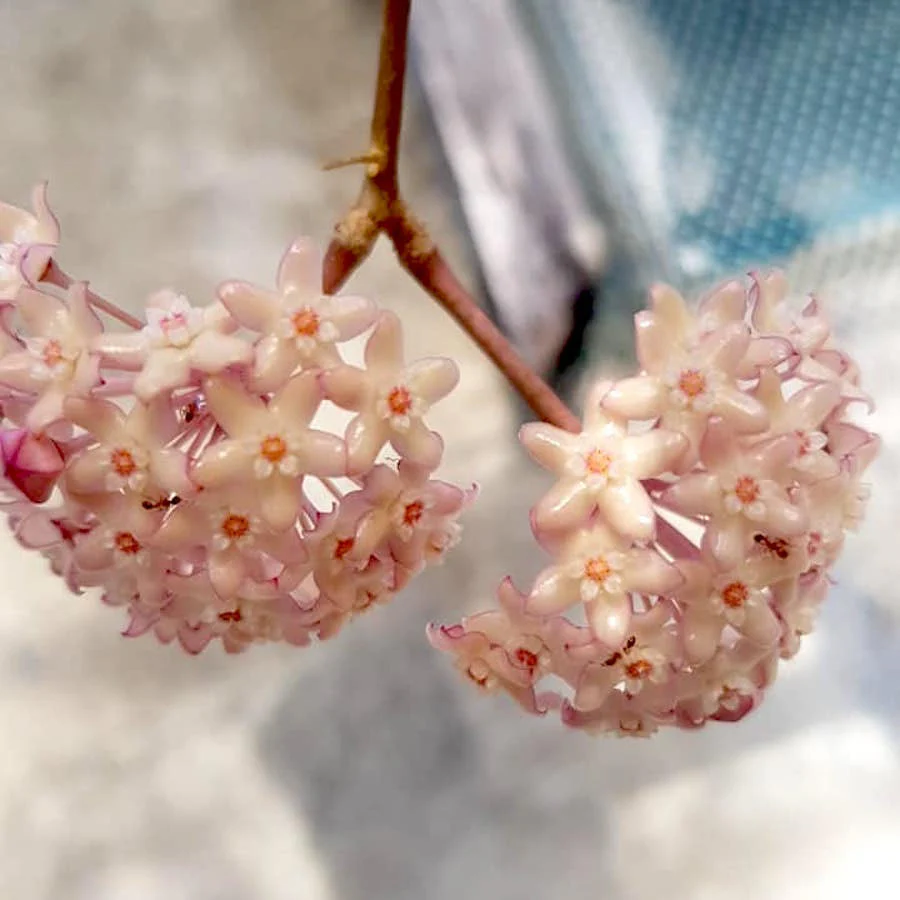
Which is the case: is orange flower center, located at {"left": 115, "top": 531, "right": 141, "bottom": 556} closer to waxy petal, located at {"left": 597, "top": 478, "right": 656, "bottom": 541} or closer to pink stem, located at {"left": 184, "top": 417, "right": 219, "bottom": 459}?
pink stem, located at {"left": 184, "top": 417, "right": 219, "bottom": 459}

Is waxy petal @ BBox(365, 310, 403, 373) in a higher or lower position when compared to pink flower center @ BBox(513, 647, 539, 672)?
higher

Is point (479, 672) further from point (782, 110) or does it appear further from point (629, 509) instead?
point (782, 110)

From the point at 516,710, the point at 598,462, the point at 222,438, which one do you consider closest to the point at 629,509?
the point at 598,462

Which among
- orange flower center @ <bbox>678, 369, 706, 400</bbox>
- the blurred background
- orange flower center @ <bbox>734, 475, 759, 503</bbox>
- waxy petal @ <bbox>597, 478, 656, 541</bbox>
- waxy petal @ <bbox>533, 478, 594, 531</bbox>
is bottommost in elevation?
the blurred background

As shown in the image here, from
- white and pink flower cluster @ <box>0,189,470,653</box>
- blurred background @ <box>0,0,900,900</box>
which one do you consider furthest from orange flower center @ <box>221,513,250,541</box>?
blurred background @ <box>0,0,900,900</box>

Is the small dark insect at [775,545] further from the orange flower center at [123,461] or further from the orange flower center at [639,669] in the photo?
the orange flower center at [123,461]

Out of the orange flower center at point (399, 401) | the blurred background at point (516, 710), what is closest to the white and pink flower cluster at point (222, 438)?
the orange flower center at point (399, 401)

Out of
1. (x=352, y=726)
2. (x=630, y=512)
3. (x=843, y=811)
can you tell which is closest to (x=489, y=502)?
(x=352, y=726)
